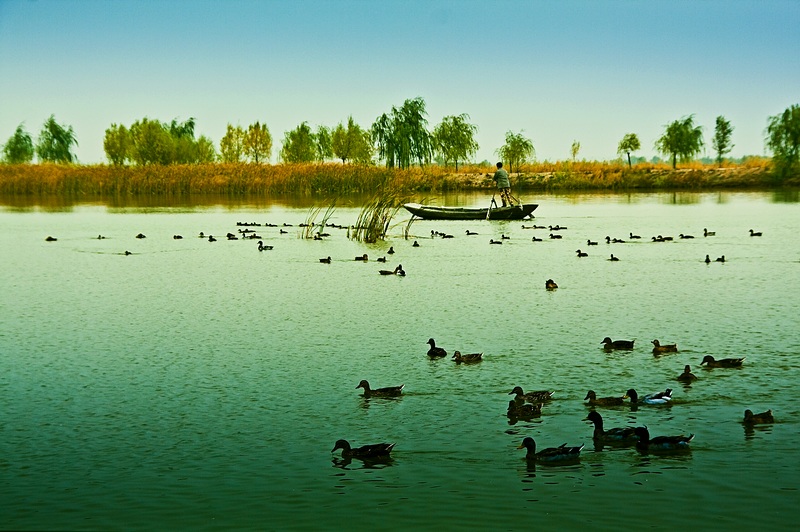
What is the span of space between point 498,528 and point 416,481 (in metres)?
1.42

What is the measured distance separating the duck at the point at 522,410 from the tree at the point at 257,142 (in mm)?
116033

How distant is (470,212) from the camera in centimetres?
5084

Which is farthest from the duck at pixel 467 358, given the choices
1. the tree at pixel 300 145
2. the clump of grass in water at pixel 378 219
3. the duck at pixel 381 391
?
the tree at pixel 300 145

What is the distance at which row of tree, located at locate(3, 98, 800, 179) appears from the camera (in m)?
98.9

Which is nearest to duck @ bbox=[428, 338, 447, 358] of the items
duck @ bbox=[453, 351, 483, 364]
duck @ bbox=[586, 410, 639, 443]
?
duck @ bbox=[453, 351, 483, 364]

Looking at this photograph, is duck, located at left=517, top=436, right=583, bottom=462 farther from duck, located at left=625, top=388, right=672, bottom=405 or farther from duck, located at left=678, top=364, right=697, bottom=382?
duck, located at left=678, top=364, right=697, bottom=382

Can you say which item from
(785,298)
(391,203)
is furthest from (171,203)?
(785,298)

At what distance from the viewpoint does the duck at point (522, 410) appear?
1180 cm

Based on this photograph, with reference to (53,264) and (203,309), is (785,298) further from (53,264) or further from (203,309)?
(53,264)

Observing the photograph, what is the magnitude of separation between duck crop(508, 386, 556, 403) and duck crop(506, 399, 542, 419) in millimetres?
224

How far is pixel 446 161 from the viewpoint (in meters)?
116

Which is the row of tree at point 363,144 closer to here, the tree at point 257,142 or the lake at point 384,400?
the tree at point 257,142

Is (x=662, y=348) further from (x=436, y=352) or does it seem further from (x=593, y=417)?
(x=593, y=417)

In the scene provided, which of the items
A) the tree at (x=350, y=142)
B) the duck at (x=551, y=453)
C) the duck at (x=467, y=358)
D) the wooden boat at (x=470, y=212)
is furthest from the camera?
the tree at (x=350, y=142)
